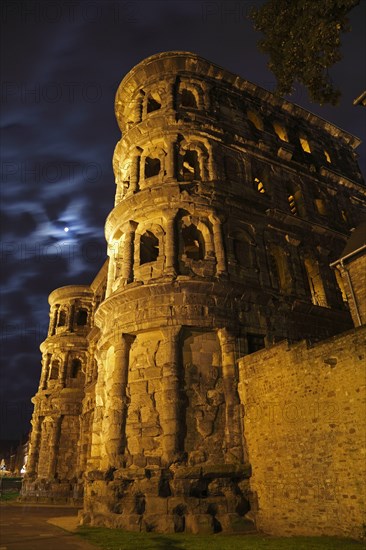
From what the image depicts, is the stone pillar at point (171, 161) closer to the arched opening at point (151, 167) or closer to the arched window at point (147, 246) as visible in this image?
the arched opening at point (151, 167)

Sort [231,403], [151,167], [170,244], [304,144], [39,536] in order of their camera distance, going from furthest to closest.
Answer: [304,144], [151,167], [170,244], [231,403], [39,536]

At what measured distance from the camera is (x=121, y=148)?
839 inches

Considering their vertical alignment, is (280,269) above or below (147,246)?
below

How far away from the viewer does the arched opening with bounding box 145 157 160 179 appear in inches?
782

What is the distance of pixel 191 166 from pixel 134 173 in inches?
132

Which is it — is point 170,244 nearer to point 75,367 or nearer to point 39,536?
point 39,536

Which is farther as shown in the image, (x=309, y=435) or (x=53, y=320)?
(x=53, y=320)

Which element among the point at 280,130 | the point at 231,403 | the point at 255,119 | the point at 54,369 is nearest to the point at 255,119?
the point at 255,119

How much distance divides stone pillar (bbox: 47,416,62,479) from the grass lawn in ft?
60.4

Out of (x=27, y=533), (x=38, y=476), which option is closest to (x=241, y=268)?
(x=27, y=533)

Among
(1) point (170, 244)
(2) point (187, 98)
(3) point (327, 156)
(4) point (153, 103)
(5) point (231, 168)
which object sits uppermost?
(3) point (327, 156)

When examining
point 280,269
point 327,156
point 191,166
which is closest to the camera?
point 280,269

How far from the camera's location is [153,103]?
22.2 meters

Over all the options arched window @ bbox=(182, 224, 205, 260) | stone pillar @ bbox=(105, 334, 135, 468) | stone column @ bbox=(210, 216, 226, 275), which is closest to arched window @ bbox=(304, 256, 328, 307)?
arched window @ bbox=(182, 224, 205, 260)
